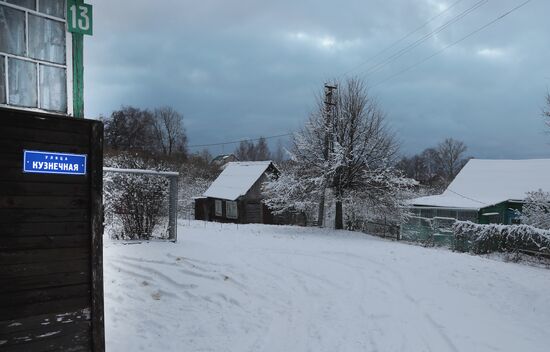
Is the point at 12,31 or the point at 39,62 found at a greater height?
the point at 12,31

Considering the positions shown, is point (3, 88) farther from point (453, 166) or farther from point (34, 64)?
point (453, 166)

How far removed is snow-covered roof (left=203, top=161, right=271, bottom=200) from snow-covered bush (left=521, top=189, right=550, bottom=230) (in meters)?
19.5

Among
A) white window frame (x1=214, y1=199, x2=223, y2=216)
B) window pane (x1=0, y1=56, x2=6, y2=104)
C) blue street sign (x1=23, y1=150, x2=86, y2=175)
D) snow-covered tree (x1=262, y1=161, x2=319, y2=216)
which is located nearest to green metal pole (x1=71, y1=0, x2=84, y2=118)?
blue street sign (x1=23, y1=150, x2=86, y2=175)

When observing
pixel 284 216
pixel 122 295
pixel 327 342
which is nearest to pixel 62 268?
pixel 122 295

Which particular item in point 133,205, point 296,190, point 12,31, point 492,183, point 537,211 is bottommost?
point 537,211

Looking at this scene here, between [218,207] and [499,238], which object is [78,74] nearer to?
[499,238]

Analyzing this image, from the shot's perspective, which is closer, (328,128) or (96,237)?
(96,237)

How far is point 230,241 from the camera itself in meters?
12.4

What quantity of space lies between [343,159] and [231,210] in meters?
16.9

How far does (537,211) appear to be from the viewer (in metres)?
21.8

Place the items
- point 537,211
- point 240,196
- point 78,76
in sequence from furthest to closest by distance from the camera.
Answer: point 240,196
point 537,211
point 78,76

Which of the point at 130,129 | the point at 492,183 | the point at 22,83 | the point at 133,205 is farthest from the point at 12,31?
the point at 130,129

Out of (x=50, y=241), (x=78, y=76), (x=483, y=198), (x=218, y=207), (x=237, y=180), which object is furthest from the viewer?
(x=218, y=207)

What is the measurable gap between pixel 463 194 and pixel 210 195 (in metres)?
20.2
